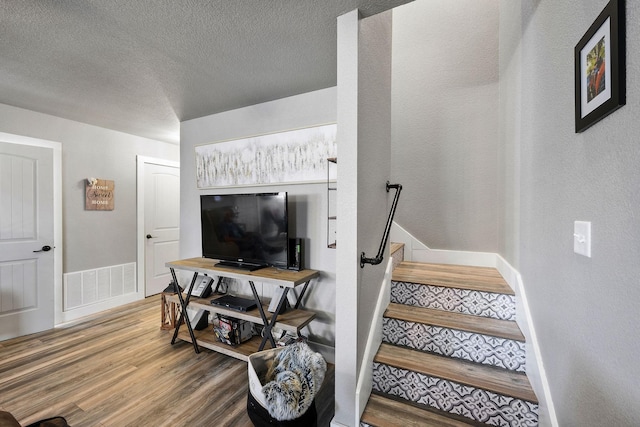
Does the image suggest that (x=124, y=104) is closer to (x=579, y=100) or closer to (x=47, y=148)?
(x=47, y=148)

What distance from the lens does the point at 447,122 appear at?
8.80ft

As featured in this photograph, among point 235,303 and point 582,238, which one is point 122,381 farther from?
point 582,238

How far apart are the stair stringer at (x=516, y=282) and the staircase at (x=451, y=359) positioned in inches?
2.5

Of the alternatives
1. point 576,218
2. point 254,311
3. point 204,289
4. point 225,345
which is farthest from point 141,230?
point 576,218

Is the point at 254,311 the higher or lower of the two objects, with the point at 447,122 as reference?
lower

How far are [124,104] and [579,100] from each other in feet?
11.6

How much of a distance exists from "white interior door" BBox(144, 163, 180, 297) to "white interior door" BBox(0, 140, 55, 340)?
1.09 m

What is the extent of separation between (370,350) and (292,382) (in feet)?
1.57

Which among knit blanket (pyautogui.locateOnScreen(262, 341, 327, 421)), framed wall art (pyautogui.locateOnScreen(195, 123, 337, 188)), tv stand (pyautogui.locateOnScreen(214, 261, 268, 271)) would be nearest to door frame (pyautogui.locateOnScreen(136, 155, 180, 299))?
framed wall art (pyautogui.locateOnScreen(195, 123, 337, 188))

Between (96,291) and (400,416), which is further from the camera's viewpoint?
(96,291)

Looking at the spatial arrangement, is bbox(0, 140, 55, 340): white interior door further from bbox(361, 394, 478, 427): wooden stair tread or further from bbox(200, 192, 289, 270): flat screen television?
bbox(361, 394, 478, 427): wooden stair tread

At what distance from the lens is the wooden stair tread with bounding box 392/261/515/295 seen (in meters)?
1.94

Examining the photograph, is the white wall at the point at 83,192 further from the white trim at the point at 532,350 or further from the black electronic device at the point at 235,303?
the white trim at the point at 532,350

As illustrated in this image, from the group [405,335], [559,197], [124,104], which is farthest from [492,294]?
[124,104]
